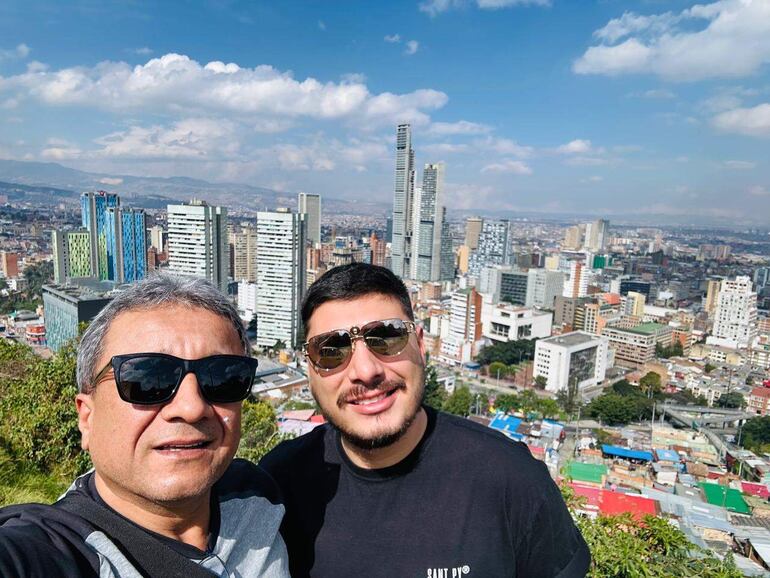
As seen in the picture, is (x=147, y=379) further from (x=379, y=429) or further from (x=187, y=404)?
(x=379, y=429)

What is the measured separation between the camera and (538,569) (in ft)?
2.93

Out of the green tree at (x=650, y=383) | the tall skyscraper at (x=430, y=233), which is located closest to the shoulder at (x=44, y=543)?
the green tree at (x=650, y=383)

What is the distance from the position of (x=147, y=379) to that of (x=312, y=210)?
205 ft

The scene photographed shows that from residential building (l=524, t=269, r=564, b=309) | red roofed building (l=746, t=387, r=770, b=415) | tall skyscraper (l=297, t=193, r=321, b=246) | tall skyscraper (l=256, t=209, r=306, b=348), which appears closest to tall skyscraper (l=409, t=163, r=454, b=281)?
residential building (l=524, t=269, r=564, b=309)

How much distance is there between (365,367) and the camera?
928 millimetres

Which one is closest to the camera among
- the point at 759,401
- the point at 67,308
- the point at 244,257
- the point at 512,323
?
the point at 67,308

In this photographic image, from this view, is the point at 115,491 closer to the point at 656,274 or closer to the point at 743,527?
the point at 743,527

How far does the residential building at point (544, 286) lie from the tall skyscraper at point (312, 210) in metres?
27.1

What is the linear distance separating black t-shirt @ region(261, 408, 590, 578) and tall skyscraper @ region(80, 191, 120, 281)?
1394 inches

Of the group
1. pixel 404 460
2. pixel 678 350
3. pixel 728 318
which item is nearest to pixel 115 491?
pixel 404 460

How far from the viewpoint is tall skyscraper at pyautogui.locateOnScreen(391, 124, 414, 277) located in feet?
156

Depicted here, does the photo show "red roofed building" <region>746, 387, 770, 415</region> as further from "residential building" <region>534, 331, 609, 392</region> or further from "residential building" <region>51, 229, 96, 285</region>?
"residential building" <region>51, 229, 96, 285</region>

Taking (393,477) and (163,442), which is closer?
(163,442)

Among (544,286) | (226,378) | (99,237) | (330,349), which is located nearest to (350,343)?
(330,349)
